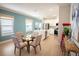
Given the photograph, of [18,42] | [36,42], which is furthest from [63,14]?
[18,42]

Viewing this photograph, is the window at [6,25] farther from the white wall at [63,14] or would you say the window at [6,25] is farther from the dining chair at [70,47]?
the dining chair at [70,47]

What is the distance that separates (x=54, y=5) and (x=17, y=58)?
1316 mm

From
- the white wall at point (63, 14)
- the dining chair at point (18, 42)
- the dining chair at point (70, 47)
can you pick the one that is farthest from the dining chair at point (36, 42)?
the dining chair at point (70, 47)

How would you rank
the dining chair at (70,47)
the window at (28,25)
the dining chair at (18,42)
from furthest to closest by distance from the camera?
the window at (28,25)
the dining chair at (18,42)
the dining chair at (70,47)

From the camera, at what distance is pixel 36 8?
2254mm

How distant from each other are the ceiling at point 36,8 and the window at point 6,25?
23 cm

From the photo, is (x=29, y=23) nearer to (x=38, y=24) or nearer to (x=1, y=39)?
(x=38, y=24)

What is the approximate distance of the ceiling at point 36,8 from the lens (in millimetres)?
2193

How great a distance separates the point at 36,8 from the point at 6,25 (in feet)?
2.39

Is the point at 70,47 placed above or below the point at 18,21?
below

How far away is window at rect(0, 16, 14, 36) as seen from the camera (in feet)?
7.33

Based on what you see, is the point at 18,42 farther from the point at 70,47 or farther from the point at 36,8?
the point at 70,47

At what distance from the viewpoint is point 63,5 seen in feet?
7.15

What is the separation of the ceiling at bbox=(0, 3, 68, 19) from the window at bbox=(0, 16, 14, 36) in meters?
0.23
